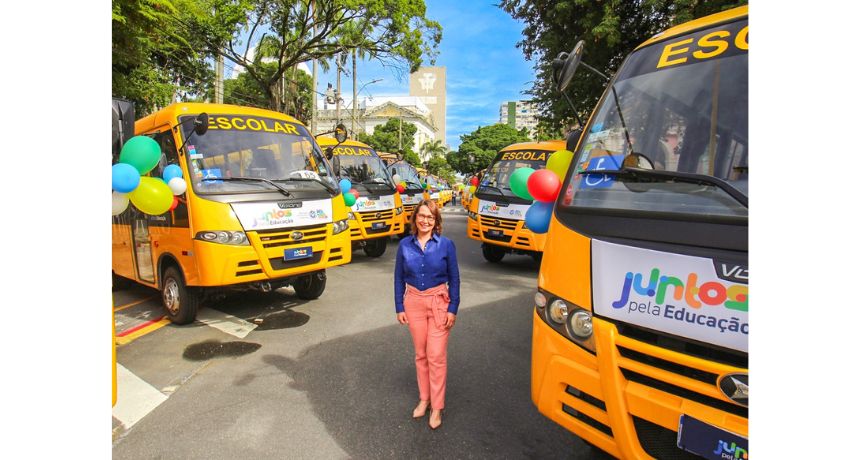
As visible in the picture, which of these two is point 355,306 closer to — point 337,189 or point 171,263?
point 337,189

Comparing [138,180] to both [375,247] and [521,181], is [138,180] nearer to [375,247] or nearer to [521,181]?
[521,181]

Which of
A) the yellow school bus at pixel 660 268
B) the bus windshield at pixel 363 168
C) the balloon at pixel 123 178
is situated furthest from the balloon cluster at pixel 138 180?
the bus windshield at pixel 363 168

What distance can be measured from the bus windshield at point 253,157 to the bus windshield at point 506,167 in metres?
3.87

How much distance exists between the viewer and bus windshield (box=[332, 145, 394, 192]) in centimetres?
1018

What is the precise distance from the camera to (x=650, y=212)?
2055 mm

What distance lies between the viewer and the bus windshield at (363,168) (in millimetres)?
10180

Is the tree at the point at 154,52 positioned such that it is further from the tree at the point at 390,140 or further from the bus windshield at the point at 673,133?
the tree at the point at 390,140

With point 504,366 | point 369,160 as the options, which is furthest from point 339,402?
point 369,160

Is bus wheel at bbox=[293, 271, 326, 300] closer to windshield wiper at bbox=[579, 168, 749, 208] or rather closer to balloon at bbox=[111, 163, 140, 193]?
balloon at bbox=[111, 163, 140, 193]

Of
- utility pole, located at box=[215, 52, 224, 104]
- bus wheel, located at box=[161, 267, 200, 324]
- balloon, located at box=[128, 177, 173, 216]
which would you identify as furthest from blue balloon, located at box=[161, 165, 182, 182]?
utility pole, located at box=[215, 52, 224, 104]

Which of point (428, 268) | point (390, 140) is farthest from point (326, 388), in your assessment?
point (390, 140)

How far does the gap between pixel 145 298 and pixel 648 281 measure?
7013 millimetres

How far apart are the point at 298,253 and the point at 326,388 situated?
2036 millimetres

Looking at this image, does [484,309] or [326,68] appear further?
[326,68]
